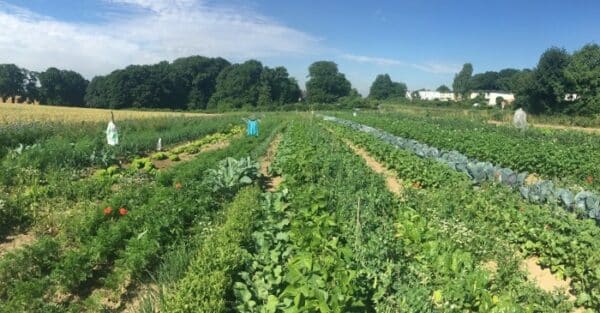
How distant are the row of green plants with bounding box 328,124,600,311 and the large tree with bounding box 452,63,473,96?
141 meters

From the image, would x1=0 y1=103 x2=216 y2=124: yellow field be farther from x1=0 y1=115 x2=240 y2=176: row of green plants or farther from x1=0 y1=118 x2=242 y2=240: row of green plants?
x1=0 y1=118 x2=242 y2=240: row of green plants

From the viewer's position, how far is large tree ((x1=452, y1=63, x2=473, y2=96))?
142000 mm

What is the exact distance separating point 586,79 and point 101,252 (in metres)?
47.5

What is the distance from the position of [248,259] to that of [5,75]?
82357mm

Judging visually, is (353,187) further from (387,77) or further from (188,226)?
(387,77)

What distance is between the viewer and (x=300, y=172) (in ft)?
34.9

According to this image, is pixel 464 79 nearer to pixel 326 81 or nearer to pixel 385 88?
pixel 385 88

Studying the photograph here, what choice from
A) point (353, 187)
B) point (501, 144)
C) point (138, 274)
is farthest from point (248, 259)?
point (501, 144)

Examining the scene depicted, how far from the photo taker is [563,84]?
44.3 meters

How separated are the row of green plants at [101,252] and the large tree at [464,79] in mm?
143219

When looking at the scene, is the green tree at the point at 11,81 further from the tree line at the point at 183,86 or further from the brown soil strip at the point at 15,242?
the brown soil strip at the point at 15,242

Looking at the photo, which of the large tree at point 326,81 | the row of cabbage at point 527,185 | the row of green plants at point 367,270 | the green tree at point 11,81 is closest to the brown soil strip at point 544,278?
the row of green plants at point 367,270

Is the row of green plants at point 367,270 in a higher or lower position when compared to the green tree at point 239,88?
lower

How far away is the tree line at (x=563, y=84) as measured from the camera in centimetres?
4166
